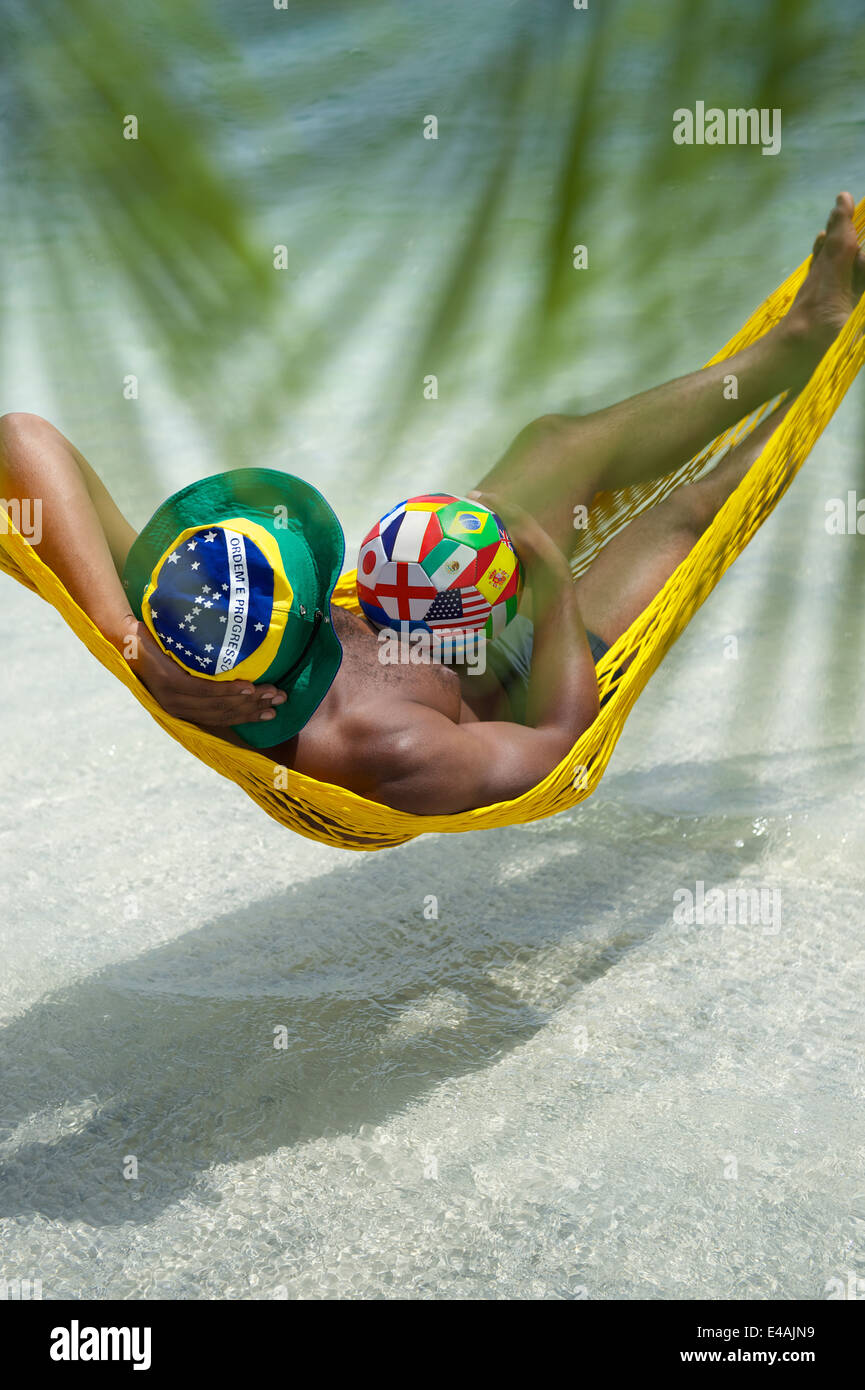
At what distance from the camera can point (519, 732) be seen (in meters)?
1.68

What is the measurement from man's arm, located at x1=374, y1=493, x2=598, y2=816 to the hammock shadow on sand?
570mm

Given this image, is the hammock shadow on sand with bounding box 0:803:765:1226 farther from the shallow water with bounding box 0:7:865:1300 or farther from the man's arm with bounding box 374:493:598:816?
the man's arm with bounding box 374:493:598:816

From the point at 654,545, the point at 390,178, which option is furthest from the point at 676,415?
the point at 390,178

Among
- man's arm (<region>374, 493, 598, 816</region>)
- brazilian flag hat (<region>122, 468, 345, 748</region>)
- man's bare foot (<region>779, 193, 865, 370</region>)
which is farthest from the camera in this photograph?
man's bare foot (<region>779, 193, 865, 370</region>)

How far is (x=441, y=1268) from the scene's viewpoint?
4.99 feet

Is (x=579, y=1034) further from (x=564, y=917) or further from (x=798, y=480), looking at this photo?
(x=798, y=480)

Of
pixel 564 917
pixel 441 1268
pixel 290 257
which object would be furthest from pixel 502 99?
pixel 441 1268

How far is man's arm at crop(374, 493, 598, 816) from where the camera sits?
5.11 feet

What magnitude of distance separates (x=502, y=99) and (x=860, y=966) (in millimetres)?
1710

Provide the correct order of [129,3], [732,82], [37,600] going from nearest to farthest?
[129,3], [732,82], [37,600]

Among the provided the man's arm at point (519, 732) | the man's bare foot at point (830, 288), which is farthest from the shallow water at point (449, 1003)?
the man's arm at point (519, 732)

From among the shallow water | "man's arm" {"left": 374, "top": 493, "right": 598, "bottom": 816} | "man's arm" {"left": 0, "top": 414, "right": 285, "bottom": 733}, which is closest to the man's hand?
"man's arm" {"left": 0, "top": 414, "right": 285, "bottom": 733}

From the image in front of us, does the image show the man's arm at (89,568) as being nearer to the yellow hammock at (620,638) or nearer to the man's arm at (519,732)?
the yellow hammock at (620,638)

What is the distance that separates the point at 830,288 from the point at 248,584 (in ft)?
3.94
